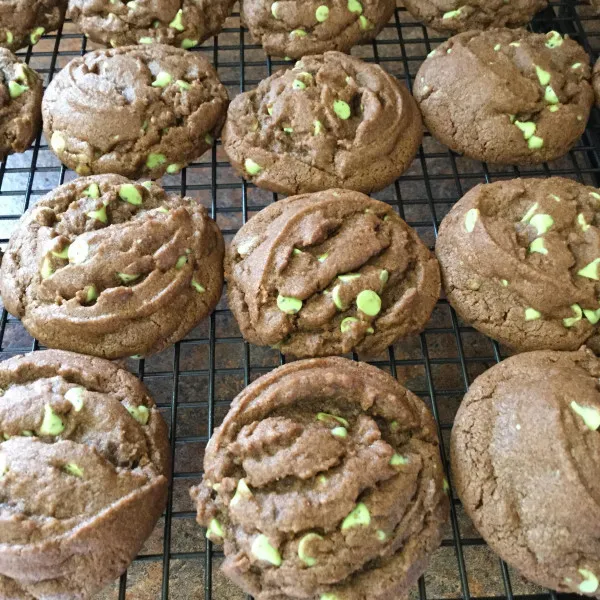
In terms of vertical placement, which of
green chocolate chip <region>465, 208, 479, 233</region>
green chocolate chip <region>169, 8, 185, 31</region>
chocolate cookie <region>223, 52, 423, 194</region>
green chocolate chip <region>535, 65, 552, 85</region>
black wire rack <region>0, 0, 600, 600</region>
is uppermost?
green chocolate chip <region>169, 8, 185, 31</region>

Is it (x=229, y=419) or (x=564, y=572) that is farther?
(x=229, y=419)

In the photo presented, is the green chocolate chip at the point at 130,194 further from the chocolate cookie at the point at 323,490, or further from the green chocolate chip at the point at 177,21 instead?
the green chocolate chip at the point at 177,21

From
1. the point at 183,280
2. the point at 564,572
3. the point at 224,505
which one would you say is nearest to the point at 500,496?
the point at 564,572

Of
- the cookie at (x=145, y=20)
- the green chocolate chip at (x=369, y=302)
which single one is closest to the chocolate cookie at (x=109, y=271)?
the green chocolate chip at (x=369, y=302)

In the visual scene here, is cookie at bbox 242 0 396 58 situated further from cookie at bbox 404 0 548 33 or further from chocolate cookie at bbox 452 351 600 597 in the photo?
chocolate cookie at bbox 452 351 600 597

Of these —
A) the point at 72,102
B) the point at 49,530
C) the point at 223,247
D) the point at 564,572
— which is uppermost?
the point at 72,102

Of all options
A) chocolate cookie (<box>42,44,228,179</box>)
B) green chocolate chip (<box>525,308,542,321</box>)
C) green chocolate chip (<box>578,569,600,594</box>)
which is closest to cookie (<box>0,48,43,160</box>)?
chocolate cookie (<box>42,44,228,179</box>)

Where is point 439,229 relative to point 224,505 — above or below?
above

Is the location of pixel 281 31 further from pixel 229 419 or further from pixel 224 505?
pixel 224 505
